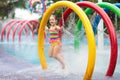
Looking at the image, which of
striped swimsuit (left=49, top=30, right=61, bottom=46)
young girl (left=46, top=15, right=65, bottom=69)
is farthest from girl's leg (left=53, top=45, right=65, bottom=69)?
striped swimsuit (left=49, top=30, right=61, bottom=46)

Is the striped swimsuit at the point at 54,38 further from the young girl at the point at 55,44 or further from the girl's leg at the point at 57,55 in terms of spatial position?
the girl's leg at the point at 57,55

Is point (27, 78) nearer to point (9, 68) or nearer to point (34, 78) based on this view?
point (34, 78)

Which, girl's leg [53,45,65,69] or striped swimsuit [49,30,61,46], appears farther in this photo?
striped swimsuit [49,30,61,46]

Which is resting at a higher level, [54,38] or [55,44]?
[54,38]

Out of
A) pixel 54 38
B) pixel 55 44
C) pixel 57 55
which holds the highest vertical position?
pixel 54 38

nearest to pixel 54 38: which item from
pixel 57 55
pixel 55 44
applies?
pixel 55 44

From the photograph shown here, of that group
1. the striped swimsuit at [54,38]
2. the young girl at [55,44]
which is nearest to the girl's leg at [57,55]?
the young girl at [55,44]

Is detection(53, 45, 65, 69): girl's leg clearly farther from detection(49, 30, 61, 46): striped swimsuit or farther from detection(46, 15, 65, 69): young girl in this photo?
detection(49, 30, 61, 46): striped swimsuit

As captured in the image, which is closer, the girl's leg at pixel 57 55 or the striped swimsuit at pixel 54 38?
the girl's leg at pixel 57 55

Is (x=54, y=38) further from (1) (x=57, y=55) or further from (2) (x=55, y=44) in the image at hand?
(1) (x=57, y=55)

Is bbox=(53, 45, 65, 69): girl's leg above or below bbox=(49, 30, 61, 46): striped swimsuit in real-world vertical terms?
below

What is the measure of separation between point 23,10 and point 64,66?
37.8 metres

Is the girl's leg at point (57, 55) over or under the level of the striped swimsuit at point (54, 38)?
under

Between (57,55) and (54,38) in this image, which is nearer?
(57,55)
